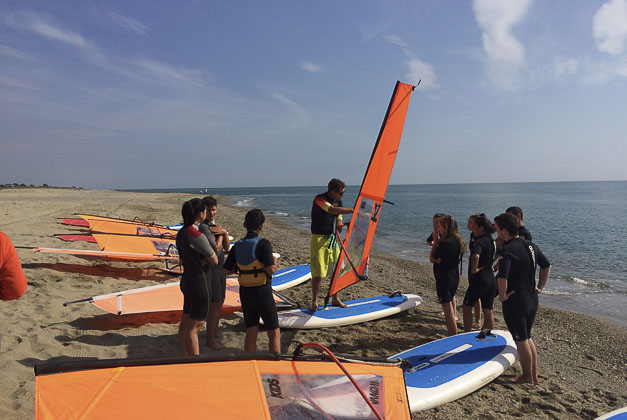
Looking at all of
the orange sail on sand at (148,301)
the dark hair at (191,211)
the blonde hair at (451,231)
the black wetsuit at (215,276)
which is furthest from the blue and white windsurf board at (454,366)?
the orange sail on sand at (148,301)

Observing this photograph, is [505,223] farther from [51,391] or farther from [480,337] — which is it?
[51,391]

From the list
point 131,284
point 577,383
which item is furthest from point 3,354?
point 577,383

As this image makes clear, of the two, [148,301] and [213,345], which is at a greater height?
[148,301]

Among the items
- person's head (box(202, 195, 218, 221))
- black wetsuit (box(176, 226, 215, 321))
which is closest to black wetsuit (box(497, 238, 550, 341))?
black wetsuit (box(176, 226, 215, 321))

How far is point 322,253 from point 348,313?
1033 millimetres

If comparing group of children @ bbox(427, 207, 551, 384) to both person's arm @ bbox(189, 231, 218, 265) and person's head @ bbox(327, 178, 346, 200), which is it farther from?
person's arm @ bbox(189, 231, 218, 265)

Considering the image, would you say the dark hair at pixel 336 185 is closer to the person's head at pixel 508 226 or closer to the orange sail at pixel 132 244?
the person's head at pixel 508 226

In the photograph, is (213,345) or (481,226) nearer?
(213,345)

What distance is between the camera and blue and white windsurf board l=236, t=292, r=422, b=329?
16.6ft

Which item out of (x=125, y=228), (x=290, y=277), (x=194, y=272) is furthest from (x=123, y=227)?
(x=194, y=272)

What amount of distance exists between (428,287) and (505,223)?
5697 mm

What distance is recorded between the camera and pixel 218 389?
2.14 m

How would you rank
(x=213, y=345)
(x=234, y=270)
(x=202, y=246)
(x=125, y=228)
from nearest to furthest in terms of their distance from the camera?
(x=202, y=246) → (x=234, y=270) → (x=213, y=345) → (x=125, y=228)

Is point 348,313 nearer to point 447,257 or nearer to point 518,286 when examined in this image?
point 447,257
